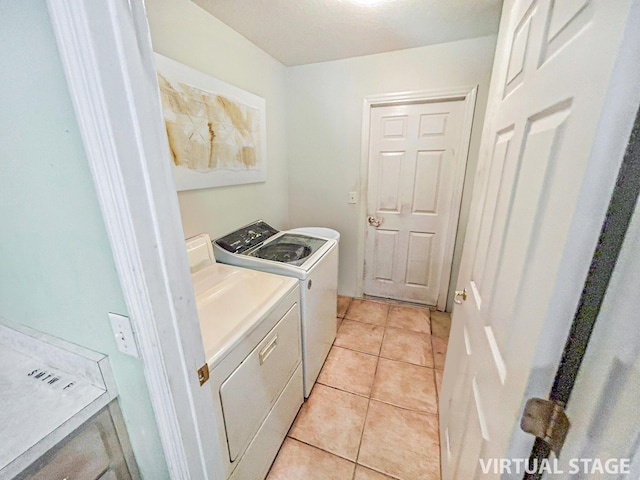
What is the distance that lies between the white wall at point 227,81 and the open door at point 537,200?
155cm

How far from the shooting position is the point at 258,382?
110 centimetres

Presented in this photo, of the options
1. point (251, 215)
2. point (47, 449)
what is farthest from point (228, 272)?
point (47, 449)

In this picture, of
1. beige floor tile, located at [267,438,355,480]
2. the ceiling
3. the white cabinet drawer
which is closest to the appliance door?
the white cabinet drawer

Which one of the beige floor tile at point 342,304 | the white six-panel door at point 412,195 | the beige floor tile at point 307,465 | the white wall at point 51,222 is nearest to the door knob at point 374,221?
the white six-panel door at point 412,195

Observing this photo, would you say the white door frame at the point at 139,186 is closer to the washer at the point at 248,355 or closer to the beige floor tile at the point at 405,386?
the washer at the point at 248,355

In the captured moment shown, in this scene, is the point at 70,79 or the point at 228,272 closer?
the point at 70,79

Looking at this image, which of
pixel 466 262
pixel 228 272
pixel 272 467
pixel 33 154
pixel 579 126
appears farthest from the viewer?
pixel 228 272

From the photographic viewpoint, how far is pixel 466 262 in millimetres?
1169

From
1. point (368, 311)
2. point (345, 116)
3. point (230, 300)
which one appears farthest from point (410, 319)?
point (345, 116)

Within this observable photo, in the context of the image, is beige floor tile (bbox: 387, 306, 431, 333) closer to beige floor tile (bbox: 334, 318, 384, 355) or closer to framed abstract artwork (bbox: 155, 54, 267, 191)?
beige floor tile (bbox: 334, 318, 384, 355)

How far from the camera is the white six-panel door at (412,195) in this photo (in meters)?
2.22

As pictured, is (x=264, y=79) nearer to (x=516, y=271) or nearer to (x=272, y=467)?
(x=516, y=271)

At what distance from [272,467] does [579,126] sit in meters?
1.75

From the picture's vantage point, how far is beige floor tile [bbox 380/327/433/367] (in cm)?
202
